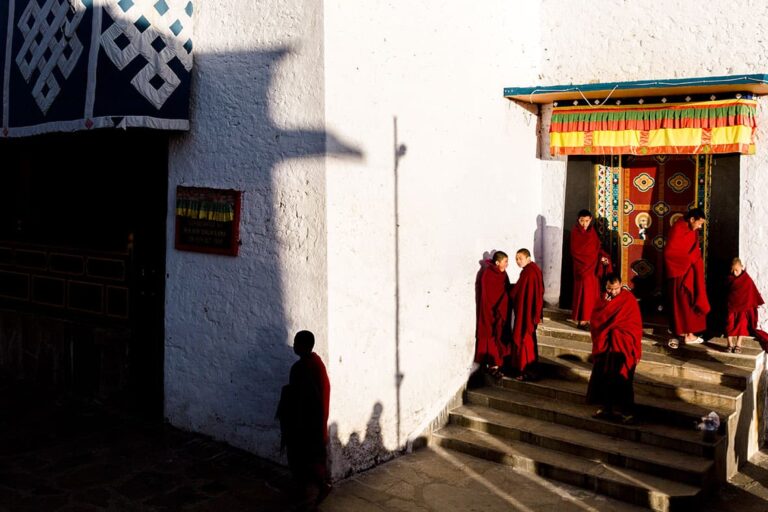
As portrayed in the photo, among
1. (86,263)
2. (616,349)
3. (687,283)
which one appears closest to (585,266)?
(687,283)

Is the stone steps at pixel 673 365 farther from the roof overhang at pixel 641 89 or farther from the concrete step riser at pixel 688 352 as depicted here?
the roof overhang at pixel 641 89

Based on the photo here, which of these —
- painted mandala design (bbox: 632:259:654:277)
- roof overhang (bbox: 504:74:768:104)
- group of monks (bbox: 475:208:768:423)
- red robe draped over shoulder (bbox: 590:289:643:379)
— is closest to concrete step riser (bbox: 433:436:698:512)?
group of monks (bbox: 475:208:768:423)

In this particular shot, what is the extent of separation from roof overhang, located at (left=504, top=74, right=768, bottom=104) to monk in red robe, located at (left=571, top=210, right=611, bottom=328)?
1.26m

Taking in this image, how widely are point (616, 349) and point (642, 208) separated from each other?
247cm

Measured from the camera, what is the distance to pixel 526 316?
8.04m

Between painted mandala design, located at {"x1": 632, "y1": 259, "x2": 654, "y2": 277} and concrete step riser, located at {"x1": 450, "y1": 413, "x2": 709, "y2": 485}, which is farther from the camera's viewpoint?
painted mandala design, located at {"x1": 632, "y1": 259, "x2": 654, "y2": 277}

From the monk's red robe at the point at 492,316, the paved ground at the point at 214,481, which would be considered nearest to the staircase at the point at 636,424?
the paved ground at the point at 214,481

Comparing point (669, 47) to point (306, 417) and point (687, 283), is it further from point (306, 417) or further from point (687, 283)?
point (306, 417)

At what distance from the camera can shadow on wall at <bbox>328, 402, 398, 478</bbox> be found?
22.1 feet

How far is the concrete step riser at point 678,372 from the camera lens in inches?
288

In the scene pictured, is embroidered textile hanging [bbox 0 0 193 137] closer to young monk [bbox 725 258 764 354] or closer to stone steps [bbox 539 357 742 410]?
stone steps [bbox 539 357 742 410]

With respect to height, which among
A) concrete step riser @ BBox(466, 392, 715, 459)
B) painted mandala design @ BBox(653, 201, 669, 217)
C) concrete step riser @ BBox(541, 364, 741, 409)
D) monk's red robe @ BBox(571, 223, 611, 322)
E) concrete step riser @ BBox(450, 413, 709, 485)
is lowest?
concrete step riser @ BBox(450, 413, 709, 485)

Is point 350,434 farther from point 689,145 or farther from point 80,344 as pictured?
point 689,145

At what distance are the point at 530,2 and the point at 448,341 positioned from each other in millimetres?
3950
